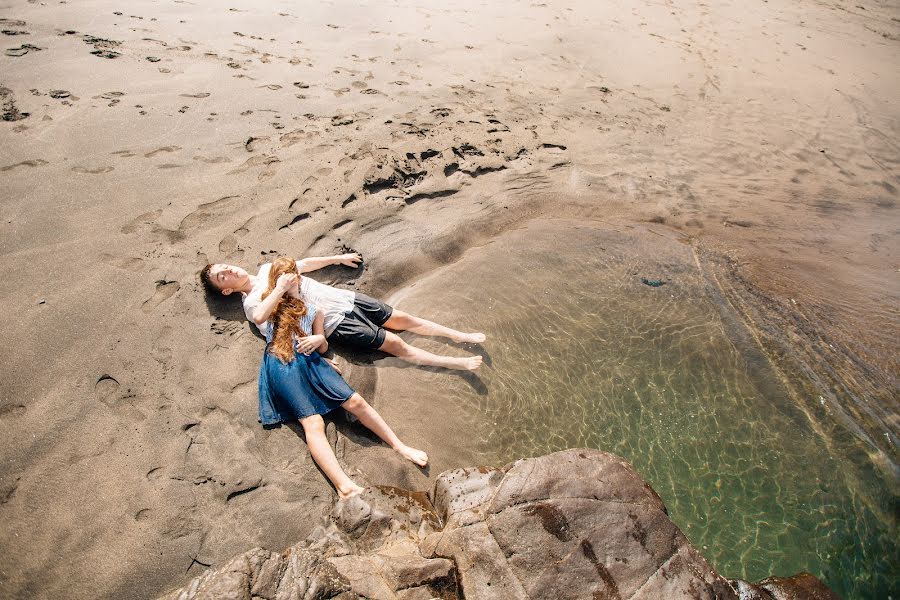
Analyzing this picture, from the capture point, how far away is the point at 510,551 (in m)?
2.72

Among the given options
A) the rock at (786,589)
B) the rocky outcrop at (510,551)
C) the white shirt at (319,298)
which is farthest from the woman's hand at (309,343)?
the rock at (786,589)

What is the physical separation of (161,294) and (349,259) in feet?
5.93

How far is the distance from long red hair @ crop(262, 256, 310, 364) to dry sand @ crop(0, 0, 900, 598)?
0.52 m

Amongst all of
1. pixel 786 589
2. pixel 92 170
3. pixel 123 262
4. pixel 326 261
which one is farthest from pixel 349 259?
pixel 786 589

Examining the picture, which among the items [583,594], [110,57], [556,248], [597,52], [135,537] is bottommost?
[135,537]

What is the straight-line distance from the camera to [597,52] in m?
9.53

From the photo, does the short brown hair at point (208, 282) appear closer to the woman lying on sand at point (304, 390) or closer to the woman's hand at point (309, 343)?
the woman lying on sand at point (304, 390)

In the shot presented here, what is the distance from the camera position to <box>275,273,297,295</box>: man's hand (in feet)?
12.8

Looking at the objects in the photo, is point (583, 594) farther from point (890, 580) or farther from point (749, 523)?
point (890, 580)

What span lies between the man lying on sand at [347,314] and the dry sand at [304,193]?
315 millimetres

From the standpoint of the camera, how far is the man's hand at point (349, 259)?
495 centimetres

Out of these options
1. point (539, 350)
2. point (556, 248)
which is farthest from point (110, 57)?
point (539, 350)

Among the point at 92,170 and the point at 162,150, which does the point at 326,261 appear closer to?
the point at 162,150

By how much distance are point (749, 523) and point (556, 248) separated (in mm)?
3411
